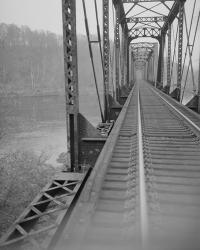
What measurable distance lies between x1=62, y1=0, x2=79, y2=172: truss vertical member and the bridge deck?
29.2 inches

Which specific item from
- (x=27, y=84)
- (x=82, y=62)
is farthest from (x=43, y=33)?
(x=27, y=84)

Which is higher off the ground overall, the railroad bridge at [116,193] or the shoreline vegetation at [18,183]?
the railroad bridge at [116,193]

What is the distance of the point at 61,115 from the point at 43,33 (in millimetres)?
78650

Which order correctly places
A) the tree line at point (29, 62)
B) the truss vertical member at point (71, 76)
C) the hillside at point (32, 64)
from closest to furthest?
the truss vertical member at point (71, 76) < the tree line at point (29, 62) < the hillside at point (32, 64)

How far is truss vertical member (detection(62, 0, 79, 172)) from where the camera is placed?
5.18m

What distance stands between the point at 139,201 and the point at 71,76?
3.14m

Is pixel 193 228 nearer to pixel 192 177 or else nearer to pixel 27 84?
pixel 192 177

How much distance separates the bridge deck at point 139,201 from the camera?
8.33ft


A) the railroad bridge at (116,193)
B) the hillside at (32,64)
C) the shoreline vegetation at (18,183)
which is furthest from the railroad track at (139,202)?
the hillside at (32,64)

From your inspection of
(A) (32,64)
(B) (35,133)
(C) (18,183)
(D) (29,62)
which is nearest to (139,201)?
(C) (18,183)

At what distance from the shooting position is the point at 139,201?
10.2 ft

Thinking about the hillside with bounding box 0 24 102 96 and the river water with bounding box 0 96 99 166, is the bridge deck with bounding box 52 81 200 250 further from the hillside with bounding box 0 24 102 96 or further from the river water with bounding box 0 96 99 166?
the hillside with bounding box 0 24 102 96

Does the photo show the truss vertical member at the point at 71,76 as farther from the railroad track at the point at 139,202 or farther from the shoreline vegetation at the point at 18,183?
the shoreline vegetation at the point at 18,183

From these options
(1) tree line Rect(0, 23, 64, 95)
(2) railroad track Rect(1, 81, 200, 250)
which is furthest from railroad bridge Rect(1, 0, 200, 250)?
(1) tree line Rect(0, 23, 64, 95)
